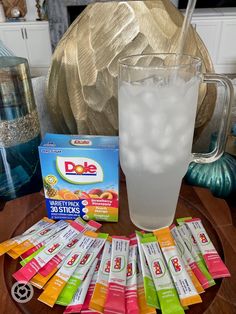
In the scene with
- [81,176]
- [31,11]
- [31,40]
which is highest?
[31,11]

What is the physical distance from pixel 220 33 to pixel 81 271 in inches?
115

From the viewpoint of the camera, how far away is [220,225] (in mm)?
485

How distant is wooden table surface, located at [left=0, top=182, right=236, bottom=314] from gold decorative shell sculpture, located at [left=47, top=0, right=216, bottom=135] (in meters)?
0.18

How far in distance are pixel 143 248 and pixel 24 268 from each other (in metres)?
0.17

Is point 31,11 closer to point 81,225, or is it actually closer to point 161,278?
point 81,225

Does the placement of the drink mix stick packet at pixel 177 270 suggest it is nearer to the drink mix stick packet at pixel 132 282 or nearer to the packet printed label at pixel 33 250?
the drink mix stick packet at pixel 132 282

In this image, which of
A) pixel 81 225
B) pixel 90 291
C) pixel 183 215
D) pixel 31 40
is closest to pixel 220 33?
pixel 31 40

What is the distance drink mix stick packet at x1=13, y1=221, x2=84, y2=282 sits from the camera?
390 millimetres

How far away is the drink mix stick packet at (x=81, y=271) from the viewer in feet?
1.18

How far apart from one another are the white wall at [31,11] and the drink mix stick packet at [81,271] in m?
3.22

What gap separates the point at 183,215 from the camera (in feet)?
1.68

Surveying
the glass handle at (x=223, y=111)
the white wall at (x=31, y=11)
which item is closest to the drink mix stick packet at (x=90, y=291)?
the glass handle at (x=223, y=111)

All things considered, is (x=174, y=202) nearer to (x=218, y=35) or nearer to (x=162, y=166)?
(x=162, y=166)

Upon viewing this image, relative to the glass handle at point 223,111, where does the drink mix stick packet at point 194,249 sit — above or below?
below
